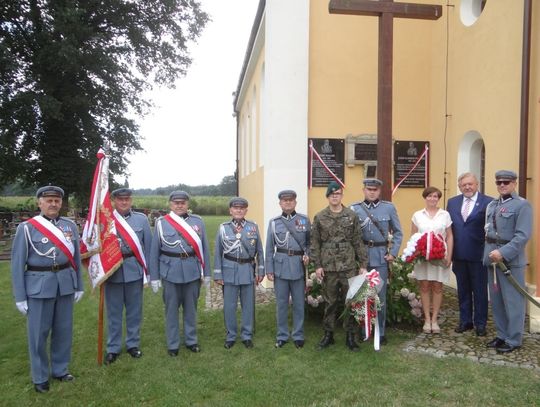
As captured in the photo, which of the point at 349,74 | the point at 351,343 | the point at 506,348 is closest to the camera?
the point at 506,348

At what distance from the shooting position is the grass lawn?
A: 387cm

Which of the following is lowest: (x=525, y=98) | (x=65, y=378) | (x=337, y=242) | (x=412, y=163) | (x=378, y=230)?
(x=65, y=378)

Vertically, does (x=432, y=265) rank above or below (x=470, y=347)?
above

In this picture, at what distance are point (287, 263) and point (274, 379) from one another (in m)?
1.30

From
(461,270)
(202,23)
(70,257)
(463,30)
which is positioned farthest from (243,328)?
(202,23)

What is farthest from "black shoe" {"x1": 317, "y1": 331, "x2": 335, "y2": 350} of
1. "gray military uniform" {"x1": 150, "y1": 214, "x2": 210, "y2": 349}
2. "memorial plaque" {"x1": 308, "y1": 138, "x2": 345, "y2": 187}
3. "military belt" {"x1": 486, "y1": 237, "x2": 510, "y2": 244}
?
"memorial plaque" {"x1": 308, "y1": 138, "x2": 345, "y2": 187}

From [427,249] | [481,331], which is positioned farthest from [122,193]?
[481,331]

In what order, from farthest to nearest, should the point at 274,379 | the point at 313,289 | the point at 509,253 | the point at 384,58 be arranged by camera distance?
1. the point at 313,289
2. the point at 384,58
3. the point at 509,253
4. the point at 274,379

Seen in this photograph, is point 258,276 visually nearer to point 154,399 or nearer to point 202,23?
point 154,399

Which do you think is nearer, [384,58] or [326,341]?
[326,341]

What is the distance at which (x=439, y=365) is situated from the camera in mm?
4496

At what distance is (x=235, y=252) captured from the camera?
204 inches

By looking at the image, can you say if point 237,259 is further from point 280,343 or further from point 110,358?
point 110,358

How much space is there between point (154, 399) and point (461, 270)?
150 inches
